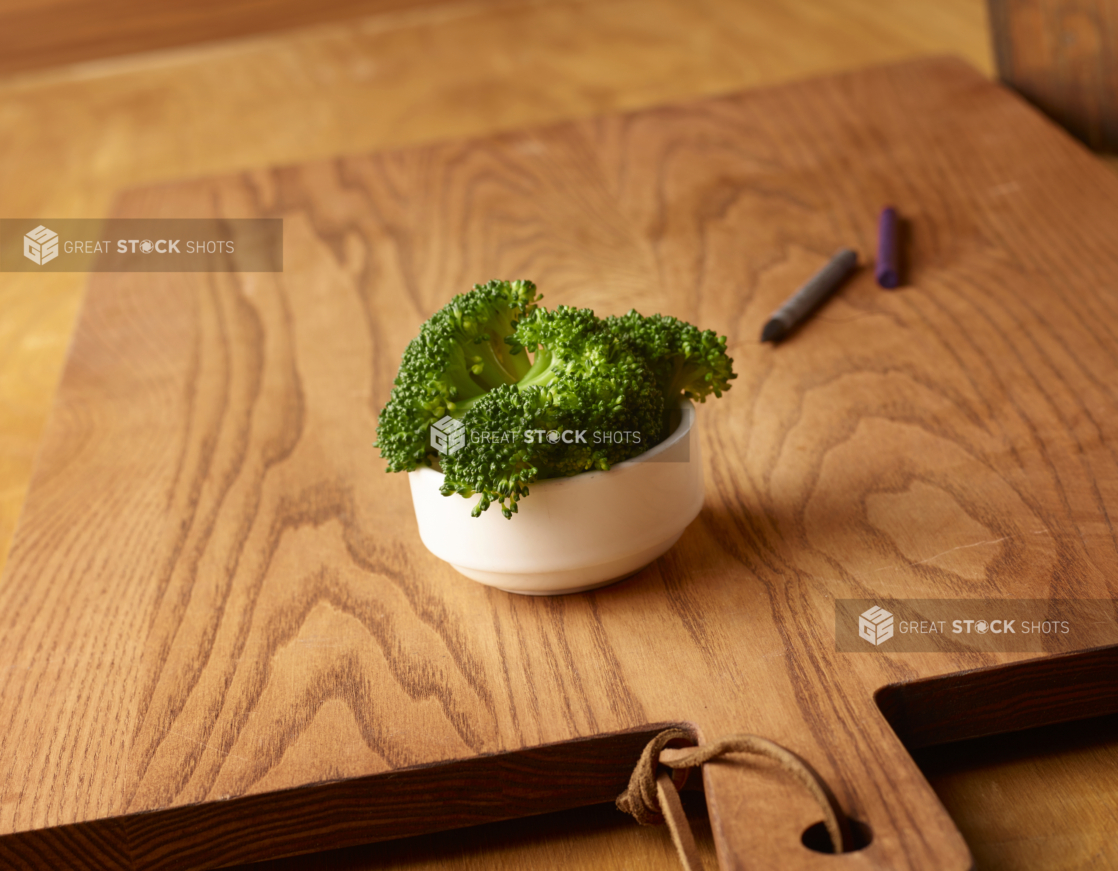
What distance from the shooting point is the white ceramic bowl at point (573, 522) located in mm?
668

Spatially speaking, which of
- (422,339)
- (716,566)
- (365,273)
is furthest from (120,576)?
(365,273)

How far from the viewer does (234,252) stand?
4.58 ft

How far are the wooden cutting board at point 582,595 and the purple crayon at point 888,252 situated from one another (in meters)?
0.02

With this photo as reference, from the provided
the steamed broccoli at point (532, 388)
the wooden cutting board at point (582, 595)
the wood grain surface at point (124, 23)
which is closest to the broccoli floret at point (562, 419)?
the steamed broccoli at point (532, 388)

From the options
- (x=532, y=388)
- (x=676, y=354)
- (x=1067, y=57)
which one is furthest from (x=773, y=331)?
(x=1067, y=57)

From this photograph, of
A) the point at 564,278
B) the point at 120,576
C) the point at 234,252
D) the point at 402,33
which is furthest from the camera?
the point at 402,33

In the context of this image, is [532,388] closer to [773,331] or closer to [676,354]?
[676,354]

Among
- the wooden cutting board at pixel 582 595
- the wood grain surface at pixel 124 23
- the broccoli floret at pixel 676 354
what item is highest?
the broccoli floret at pixel 676 354

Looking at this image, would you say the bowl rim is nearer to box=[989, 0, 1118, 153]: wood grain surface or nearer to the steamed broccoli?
the steamed broccoli

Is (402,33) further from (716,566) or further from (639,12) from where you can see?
(716,566)

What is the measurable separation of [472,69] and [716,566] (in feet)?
6.86

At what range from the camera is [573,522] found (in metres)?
0.67

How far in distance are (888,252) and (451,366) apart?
0.61 metres

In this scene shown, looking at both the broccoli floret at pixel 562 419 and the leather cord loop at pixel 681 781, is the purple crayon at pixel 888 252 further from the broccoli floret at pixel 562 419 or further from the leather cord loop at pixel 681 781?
the leather cord loop at pixel 681 781
